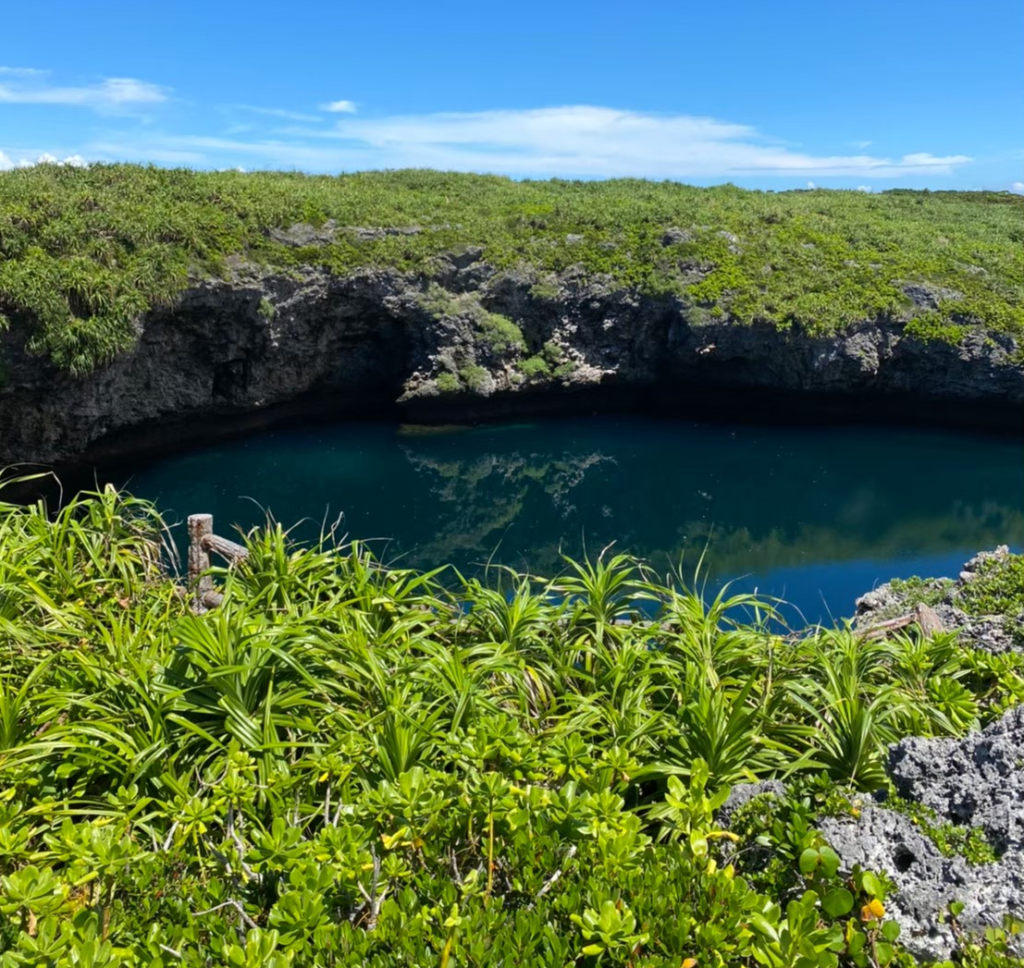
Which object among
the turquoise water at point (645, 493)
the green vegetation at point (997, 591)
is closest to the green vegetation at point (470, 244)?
the turquoise water at point (645, 493)

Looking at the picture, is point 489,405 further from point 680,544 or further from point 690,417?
point 680,544

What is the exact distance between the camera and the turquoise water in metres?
16.0

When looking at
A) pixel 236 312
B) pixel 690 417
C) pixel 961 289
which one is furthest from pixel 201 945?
pixel 961 289

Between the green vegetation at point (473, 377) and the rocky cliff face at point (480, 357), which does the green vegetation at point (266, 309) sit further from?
the green vegetation at point (473, 377)

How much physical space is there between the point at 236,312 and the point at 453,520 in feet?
29.0

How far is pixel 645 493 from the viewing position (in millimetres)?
19719

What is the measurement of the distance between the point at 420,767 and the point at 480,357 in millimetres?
21722

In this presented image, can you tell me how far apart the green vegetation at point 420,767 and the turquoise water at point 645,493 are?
880cm

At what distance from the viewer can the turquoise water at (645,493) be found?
52.4 ft

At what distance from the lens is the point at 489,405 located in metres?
25.4

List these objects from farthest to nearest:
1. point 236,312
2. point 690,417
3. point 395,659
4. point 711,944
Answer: point 690,417
point 236,312
point 395,659
point 711,944

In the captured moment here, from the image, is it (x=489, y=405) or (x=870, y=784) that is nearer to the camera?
(x=870, y=784)

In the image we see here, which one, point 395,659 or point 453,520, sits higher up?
point 395,659

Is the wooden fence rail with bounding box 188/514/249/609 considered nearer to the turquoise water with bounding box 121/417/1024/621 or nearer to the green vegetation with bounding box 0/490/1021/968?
the green vegetation with bounding box 0/490/1021/968
